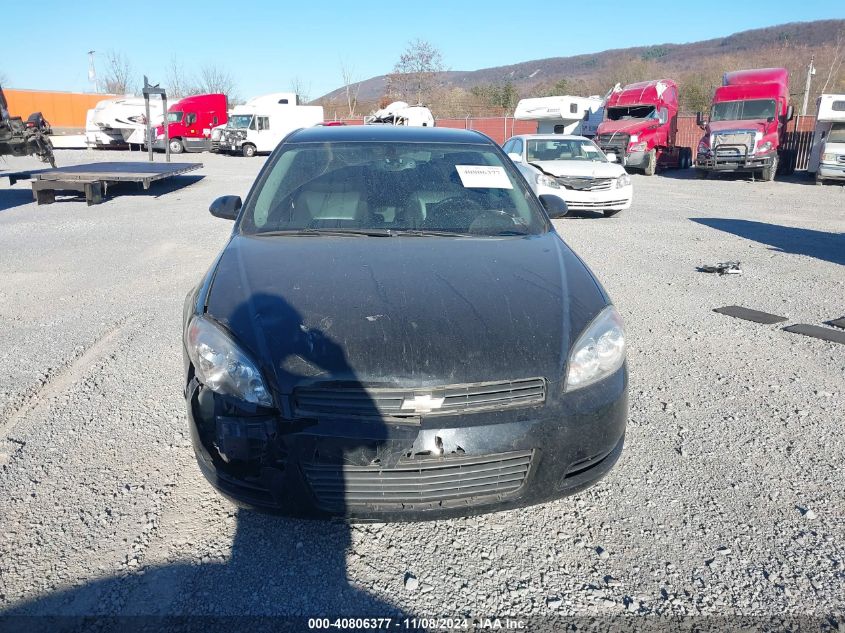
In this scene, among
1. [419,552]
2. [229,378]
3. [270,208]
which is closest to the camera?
[229,378]

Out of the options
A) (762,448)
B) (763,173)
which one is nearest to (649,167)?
(763,173)

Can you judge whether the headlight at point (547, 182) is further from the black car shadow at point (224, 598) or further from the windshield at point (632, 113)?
the windshield at point (632, 113)

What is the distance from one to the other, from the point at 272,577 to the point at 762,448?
2.57m

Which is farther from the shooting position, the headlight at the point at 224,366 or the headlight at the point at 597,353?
the headlight at the point at 597,353

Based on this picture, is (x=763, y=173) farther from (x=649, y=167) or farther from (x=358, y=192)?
(x=358, y=192)

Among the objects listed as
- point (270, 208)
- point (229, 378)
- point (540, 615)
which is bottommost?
point (540, 615)

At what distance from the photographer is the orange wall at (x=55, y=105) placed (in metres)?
46.8

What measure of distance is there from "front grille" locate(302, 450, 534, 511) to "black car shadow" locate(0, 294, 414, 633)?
0.16ft

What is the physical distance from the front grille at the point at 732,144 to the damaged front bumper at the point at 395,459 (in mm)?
21334

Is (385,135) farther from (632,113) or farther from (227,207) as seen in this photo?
(632,113)

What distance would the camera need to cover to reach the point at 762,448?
344cm

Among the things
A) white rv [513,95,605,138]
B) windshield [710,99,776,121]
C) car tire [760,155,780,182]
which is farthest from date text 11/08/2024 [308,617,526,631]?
white rv [513,95,605,138]

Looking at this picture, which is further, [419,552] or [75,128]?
[75,128]

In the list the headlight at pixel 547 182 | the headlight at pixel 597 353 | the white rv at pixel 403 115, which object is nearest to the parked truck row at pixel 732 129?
the headlight at pixel 547 182
